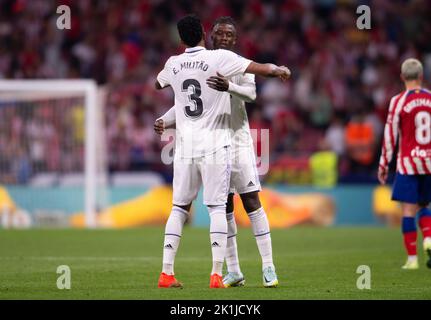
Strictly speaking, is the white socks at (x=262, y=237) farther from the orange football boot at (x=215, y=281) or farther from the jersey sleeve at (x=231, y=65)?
the jersey sleeve at (x=231, y=65)

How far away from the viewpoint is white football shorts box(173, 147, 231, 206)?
30.3 ft

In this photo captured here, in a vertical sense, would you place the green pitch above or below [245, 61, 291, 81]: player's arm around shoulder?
below

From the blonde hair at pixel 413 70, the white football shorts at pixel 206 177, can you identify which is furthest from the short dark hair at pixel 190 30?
the blonde hair at pixel 413 70

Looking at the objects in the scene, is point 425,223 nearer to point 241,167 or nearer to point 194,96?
point 241,167

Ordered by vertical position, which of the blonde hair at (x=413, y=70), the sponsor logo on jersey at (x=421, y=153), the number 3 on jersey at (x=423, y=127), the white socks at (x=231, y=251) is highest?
the blonde hair at (x=413, y=70)

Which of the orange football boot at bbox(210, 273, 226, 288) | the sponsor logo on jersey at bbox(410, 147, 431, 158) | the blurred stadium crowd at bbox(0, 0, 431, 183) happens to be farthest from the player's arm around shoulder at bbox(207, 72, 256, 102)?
the blurred stadium crowd at bbox(0, 0, 431, 183)

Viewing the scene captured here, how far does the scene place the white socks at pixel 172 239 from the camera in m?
9.25

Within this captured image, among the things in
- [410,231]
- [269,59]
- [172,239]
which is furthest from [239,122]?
[269,59]

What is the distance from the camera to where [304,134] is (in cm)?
2391

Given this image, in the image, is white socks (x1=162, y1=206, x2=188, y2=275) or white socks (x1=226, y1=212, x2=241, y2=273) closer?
white socks (x1=162, y1=206, x2=188, y2=275)

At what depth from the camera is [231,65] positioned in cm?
Answer: 912

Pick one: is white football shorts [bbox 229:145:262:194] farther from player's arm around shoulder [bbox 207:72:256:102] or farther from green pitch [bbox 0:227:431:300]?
green pitch [bbox 0:227:431:300]

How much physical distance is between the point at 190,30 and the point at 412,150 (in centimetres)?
373

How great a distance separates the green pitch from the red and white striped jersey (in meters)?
1.20
